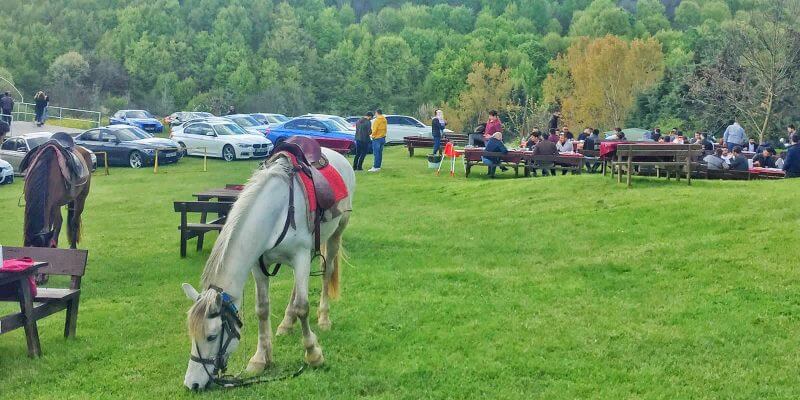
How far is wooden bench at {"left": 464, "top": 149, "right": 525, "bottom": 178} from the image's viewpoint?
2125 cm

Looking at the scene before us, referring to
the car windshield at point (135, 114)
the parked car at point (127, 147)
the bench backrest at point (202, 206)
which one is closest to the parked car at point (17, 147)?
the parked car at point (127, 147)

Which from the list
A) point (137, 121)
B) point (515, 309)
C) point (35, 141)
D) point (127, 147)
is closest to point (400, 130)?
point (127, 147)

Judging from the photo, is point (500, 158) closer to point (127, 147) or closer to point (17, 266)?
point (17, 266)

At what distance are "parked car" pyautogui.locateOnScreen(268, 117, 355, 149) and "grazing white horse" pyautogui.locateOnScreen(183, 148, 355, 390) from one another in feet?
79.8

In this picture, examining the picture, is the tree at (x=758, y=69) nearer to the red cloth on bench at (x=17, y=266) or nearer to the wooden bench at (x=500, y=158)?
the wooden bench at (x=500, y=158)

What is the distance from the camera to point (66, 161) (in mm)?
11477

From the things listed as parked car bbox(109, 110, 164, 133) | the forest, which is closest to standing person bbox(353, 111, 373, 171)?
the forest

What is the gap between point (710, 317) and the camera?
7953 mm

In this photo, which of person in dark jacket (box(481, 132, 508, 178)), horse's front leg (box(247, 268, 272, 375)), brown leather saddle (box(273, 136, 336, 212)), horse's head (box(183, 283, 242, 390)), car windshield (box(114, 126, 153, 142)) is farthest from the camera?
car windshield (box(114, 126, 153, 142))

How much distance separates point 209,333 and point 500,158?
637 inches

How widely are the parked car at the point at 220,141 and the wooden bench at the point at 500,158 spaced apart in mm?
12127

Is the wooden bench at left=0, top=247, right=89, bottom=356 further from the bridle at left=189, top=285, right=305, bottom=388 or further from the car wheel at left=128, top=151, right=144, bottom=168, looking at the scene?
the car wheel at left=128, top=151, right=144, bottom=168

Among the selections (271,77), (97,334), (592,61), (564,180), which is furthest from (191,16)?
(97,334)

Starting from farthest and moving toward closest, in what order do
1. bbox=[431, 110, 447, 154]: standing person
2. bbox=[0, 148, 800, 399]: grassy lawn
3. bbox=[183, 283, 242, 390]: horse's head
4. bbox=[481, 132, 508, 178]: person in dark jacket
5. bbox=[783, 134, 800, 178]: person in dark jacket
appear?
bbox=[431, 110, 447, 154]: standing person, bbox=[481, 132, 508, 178]: person in dark jacket, bbox=[783, 134, 800, 178]: person in dark jacket, bbox=[0, 148, 800, 399]: grassy lawn, bbox=[183, 283, 242, 390]: horse's head
